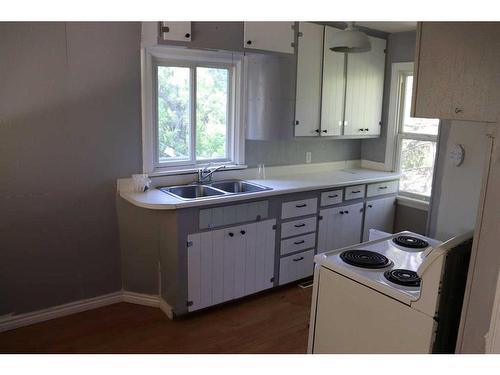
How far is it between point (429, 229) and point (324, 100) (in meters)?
1.71

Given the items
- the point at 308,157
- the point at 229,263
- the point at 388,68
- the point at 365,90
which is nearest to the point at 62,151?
the point at 229,263

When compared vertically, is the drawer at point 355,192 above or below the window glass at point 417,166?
below

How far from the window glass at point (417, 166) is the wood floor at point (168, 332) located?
186 cm

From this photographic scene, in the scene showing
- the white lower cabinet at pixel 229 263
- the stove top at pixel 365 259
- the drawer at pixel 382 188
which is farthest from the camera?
the drawer at pixel 382 188

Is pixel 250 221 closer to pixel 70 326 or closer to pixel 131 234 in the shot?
pixel 131 234

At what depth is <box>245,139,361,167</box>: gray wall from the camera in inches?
155

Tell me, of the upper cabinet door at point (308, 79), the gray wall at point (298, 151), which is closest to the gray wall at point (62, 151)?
the gray wall at point (298, 151)

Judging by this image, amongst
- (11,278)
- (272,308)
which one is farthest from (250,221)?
(11,278)

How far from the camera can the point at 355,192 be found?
3.93 meters

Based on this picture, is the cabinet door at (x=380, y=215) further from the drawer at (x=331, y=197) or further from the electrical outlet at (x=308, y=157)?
the electrical outlet at (x=308, y=157)

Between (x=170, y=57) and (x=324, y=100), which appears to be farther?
(x=324, y=100)

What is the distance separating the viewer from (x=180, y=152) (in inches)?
141

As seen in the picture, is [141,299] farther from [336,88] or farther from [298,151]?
[336,88]

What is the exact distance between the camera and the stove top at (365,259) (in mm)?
1942
